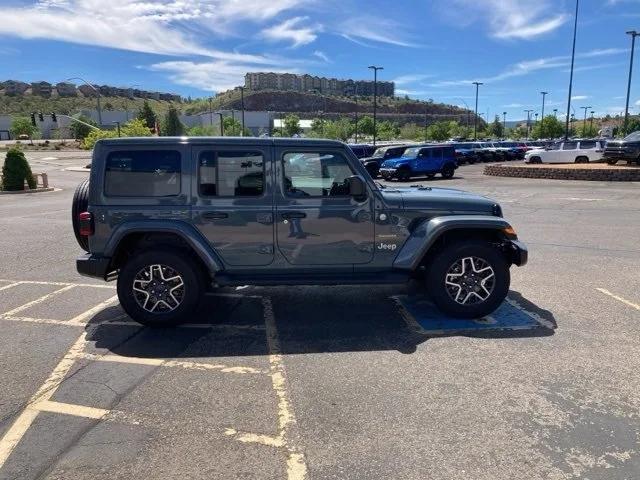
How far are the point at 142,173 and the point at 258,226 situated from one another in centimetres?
122

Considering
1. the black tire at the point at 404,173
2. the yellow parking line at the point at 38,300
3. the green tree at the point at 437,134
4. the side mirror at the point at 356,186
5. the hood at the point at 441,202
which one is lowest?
the yellow parking line at the point at 38,300

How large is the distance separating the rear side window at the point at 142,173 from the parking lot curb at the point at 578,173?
23609 mm

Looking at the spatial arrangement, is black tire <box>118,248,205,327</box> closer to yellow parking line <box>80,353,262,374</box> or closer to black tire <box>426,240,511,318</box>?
yellow parking line <box>80,353,262,374</box>

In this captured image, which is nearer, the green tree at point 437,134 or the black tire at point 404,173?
the black tire at point 404,173

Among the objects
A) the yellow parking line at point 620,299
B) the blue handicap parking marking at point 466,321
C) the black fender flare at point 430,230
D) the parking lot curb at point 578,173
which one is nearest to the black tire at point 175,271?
the black fender flare at point 430,230

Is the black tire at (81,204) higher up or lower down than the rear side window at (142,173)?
lower down

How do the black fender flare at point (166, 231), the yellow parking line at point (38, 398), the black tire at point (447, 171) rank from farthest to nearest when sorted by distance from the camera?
the black tire at point (447, 171) < the black fender flare at point (166, 231) < the yellow parking line at point (38, 398)

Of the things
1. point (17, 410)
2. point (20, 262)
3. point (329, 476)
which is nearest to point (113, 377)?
point (17, 410)

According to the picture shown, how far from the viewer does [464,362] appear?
4.07 meters

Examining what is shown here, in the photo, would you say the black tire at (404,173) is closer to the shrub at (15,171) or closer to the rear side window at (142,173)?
the shrub at (15,171)

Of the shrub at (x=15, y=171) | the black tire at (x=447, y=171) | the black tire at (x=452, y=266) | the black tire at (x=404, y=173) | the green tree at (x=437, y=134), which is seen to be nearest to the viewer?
the black tire at (x=452, y=266)

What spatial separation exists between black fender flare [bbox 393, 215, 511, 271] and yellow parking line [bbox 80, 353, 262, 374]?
183 cm

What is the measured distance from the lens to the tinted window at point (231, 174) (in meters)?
4.76

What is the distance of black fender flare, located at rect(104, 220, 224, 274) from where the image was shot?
15.3 ft
